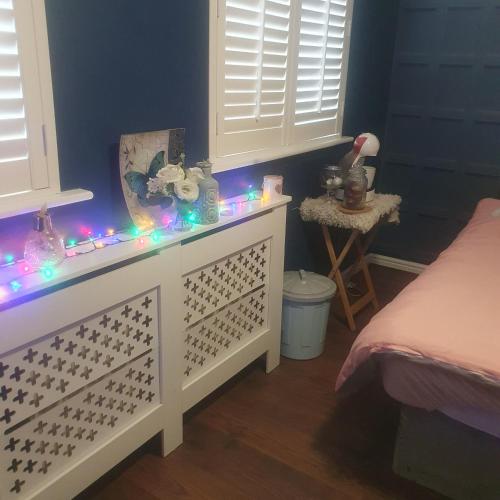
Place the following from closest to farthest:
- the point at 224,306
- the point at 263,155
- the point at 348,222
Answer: the point at 224,306
the point at 263,155
the point at 348,222

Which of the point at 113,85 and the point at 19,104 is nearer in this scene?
the point at 19,104

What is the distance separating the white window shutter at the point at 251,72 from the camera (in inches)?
84.7

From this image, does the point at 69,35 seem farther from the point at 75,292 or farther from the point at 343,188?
the point at 343,188

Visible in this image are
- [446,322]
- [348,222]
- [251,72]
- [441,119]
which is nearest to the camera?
[446,322]

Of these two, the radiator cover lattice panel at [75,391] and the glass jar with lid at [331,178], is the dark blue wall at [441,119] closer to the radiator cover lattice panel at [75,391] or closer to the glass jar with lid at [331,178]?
the glass jar with lid at [331,178]

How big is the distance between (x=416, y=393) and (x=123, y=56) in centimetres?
141

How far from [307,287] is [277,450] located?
31.8 inches

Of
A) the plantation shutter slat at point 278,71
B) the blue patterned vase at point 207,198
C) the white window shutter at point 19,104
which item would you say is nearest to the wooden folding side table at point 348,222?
the plantation shutter slat at point 278,71

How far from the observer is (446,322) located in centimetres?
167

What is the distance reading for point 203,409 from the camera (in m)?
2.24

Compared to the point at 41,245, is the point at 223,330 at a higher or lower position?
lower

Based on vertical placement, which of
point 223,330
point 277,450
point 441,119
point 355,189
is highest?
point 441,119

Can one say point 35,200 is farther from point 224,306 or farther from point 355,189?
point 355,189

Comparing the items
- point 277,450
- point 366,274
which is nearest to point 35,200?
point 277,450
